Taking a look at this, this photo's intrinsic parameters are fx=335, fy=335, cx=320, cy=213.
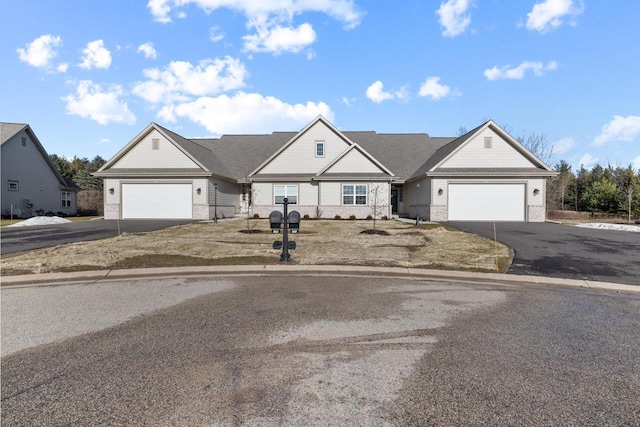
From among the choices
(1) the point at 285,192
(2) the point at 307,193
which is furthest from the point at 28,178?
(2) the point at 307,193

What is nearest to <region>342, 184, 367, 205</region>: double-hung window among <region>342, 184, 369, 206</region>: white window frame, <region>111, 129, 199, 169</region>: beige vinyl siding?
<region>342, 184, 369, 206</region>: white window frame

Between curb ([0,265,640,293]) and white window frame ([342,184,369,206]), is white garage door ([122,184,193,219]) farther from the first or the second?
curb ([0,265,640,293])

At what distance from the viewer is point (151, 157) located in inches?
985

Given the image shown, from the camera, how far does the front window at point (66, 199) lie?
109 ft

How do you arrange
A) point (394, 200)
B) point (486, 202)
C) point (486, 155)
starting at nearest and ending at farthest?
point (486, 202), point (486, 155), point (394, 200)

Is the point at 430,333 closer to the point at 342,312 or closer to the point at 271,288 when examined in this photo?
the point at 342,312

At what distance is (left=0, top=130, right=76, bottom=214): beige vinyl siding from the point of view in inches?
1040

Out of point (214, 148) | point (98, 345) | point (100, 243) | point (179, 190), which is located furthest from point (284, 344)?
point (214, 148)

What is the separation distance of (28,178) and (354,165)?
91.3 ft

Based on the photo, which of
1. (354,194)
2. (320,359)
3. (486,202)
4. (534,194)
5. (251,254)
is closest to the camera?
(320,359)

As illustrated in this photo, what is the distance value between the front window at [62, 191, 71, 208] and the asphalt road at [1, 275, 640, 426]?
34068mm

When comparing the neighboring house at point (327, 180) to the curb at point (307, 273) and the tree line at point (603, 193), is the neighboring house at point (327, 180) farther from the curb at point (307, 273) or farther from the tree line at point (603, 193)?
the curb at point (307, 273)

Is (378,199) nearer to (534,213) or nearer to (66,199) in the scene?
(534,213)

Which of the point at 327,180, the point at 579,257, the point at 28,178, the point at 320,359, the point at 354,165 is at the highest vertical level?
the point at 354,165
